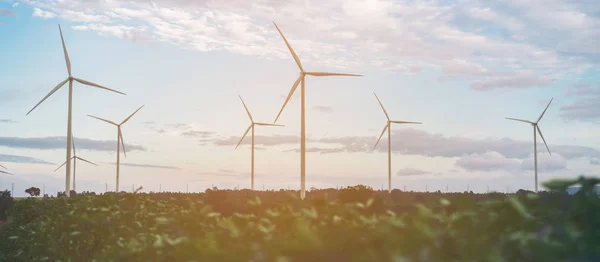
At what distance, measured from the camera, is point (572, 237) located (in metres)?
3.55

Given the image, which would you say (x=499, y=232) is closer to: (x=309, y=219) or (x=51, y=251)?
(x=309, y=219)

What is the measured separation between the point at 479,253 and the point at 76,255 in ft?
43.6

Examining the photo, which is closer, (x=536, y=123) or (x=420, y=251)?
(x=420, y=251)

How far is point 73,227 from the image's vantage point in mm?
14773

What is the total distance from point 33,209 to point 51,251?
1664cm

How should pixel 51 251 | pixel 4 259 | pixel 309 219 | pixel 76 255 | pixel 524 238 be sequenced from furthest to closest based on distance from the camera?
pixel 4 259
pixel 51 251
pixel 76 255
pixel 309 219
pixel 524 238

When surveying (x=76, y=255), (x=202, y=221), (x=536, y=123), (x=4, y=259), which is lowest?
(x=4, y=259)

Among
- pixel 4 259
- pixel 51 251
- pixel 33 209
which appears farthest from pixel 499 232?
pixel 33 209

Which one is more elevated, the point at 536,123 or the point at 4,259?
the point at 536,123

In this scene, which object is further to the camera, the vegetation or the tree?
the tree

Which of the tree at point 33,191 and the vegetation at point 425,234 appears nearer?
the vegetation at point 425,234

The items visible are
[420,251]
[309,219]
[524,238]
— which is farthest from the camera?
[309,219]

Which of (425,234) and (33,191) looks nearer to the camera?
(425,234)

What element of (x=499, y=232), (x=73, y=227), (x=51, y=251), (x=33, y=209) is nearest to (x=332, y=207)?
(x=499, y=232)
